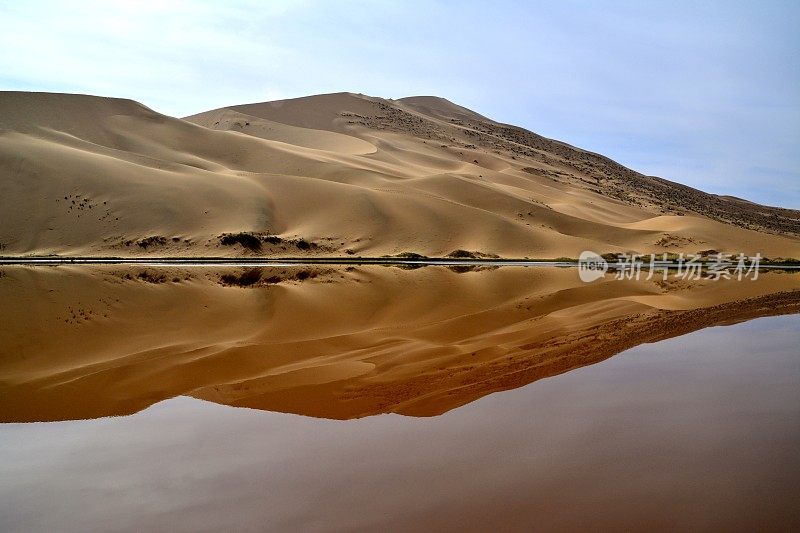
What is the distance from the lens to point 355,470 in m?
4.93


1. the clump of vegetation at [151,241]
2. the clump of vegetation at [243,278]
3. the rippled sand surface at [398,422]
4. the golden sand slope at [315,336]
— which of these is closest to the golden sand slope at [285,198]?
the clump of vegetation at [151,241]

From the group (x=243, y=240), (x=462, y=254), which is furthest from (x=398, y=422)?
(x=243, y=240)

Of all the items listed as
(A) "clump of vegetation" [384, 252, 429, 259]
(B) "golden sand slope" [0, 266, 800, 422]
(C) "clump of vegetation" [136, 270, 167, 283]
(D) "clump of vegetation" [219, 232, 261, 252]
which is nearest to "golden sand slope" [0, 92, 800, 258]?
(D) "clump of vegetation" [219, 232, 261, 252]

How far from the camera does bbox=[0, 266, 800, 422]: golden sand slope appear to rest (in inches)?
290

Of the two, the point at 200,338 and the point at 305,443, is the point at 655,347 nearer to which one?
the point at 305,443

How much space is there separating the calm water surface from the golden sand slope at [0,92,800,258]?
107 ft

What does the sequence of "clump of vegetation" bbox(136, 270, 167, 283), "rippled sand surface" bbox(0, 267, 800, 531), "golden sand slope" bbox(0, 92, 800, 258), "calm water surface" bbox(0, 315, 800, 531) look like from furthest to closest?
"golden sand slope" bbox(0, 92, 800, 258) → "clump of vegetation" bbox(136, 270, 167, 283) → "rippled sand surface" bbox(0, 267, 800, 531) → "calm water surface" bbox(0, 315, 800, 531)

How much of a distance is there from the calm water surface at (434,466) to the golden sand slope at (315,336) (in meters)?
0.72

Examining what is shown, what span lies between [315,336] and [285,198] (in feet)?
125

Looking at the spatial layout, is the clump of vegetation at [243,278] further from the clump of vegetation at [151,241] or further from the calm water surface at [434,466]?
the calm water surface at [434,466]

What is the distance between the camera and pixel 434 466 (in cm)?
496

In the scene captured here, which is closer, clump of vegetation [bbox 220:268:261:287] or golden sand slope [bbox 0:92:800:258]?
clump of vegetation [bbox 220:268:261:287]

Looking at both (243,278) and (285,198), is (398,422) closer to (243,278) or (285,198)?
(243,278)

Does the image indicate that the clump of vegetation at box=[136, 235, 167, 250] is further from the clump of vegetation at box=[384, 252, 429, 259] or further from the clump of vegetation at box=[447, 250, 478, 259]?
the clump of vegetation at box=[447, 250, 478, 259]
